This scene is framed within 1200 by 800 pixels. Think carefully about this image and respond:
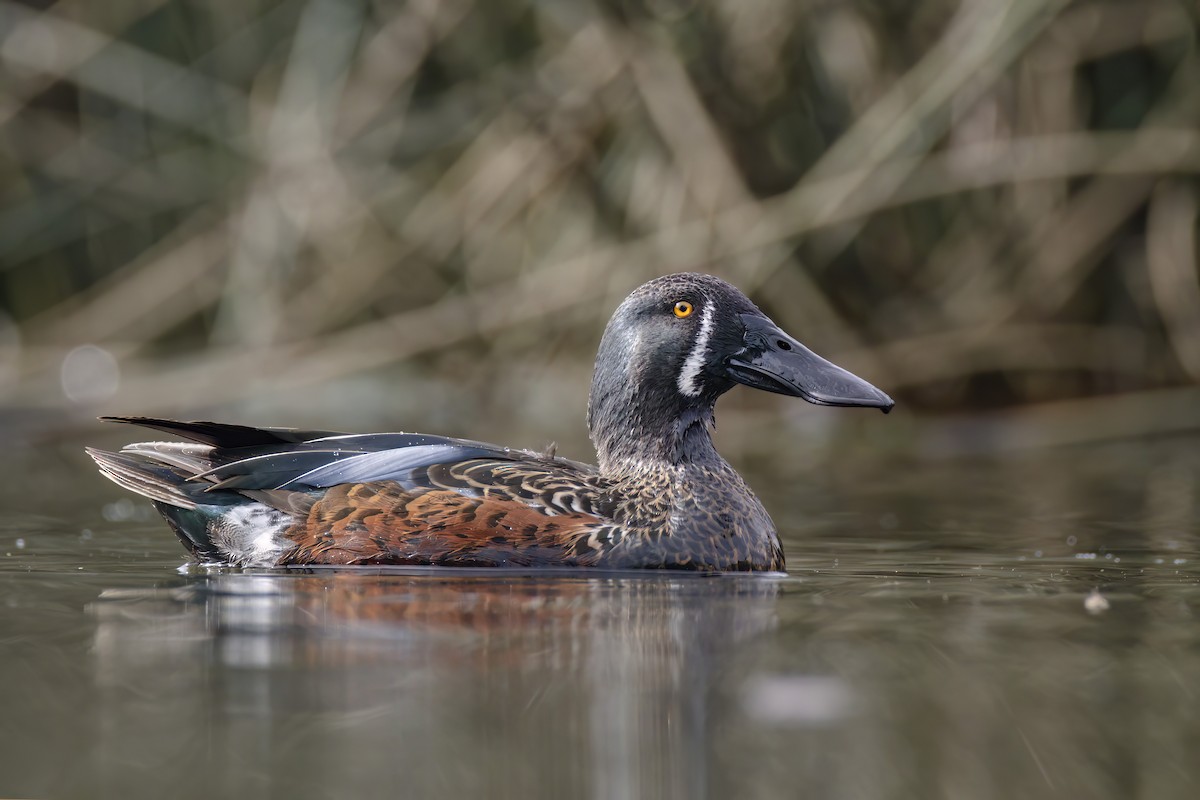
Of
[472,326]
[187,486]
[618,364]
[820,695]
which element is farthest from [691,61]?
[820,695]

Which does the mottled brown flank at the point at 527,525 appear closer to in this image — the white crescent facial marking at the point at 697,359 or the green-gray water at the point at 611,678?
the green-gray water at the point at 611,678

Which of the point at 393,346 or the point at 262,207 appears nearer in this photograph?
the point at 393,346

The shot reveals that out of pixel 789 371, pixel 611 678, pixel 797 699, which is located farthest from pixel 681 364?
pixel 797 699

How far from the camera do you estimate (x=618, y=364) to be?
21.4 feet

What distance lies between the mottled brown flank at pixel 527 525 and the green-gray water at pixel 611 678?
21cm

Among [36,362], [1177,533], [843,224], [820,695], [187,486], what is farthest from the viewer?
[36,362]

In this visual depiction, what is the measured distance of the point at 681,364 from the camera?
Result: 6.42 metres

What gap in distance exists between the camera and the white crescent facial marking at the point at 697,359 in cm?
639

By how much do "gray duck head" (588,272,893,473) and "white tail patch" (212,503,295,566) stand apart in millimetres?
1238

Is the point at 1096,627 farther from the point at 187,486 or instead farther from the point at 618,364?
the point at 187,486

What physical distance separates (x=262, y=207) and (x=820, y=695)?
8.30 metres

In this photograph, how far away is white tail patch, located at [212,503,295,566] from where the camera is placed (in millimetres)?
6039

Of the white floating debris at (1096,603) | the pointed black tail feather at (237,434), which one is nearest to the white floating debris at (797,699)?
the white floating debris at (1096,603)

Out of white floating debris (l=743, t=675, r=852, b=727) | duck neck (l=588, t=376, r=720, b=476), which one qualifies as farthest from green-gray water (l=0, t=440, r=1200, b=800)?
duck neck (l=588, t=376, r=720, b=476)
